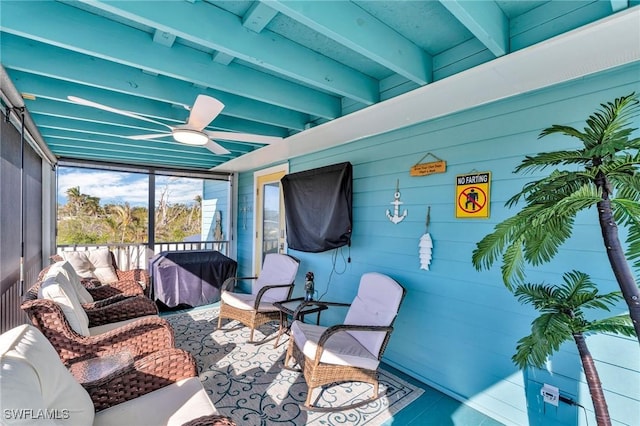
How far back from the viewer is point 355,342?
273 cm

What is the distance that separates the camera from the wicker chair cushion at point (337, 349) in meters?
2.36

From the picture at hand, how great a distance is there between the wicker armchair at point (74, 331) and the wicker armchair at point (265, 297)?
131 centimetres

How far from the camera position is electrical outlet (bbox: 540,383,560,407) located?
6.55 ft

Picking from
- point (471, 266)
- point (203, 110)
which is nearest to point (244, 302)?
point (203, 110)

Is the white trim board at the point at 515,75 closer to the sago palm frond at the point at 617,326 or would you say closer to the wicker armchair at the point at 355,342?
the sago palm frond at the point at 617,326

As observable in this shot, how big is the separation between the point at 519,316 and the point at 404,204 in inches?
51.9

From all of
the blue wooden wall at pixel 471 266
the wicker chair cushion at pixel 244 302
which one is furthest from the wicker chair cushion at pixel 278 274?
the blue wooden wall at pixel 471 266

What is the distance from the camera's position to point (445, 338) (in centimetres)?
264

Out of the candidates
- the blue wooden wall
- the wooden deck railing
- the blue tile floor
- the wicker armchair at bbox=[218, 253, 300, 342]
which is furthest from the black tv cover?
the wooden deck railing

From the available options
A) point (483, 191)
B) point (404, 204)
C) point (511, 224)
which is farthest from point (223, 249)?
point (511, 224)

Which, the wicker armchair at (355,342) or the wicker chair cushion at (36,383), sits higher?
the wicker chair cushion at (36,383)

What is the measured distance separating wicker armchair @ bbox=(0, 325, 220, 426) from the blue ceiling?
1629 millimetres

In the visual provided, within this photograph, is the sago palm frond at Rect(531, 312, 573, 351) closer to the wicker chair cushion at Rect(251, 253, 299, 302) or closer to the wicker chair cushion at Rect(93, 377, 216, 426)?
the wicker chair cushion at Rect(93, 377, 216, 426)

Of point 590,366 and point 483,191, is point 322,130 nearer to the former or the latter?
point 483,191
